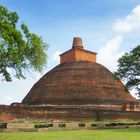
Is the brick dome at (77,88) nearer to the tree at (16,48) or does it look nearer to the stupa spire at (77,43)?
the stupa spire at (77,43)

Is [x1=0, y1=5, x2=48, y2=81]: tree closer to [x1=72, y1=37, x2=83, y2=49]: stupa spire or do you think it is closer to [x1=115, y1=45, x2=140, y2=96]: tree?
[x1=115, y1=45, x2=140, y2=96]: tree

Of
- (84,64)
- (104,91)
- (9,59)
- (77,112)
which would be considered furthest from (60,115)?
(9,59)

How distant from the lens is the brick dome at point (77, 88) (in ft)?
138

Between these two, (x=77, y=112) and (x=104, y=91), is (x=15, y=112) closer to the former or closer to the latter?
(x=77, y=112)

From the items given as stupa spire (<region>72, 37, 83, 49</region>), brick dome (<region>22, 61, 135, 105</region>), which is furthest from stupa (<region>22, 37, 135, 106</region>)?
stupa spire (<region>72, 37, 83, 49</region>)

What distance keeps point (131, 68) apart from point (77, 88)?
423 inches

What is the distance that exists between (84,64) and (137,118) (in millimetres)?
10358

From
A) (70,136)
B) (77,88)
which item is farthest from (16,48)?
(77,88)

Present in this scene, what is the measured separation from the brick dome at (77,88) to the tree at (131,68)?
8.64m

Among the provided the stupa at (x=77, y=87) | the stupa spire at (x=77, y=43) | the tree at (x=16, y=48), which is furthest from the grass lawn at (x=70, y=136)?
the stupa spire at (x=77, y=43)

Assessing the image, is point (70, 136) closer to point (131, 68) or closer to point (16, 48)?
point (16, 48)

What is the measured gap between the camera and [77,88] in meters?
42.8

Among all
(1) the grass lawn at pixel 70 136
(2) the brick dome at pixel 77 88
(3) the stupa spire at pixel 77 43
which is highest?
(3) the stupa spire at pixel 77 43

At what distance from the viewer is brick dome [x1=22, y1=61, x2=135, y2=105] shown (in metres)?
42.1
